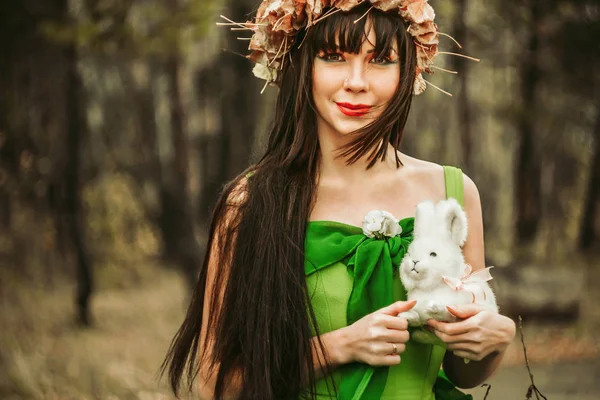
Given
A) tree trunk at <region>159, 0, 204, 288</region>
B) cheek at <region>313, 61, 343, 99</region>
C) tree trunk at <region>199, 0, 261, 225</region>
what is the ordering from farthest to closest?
1. tree trunk at <region>199, 0, 261, 225</region>
2. tree trunk at <region>159, 0, 204, 288</region>
3. cheek at <region>313, 61, 343, 99</region>

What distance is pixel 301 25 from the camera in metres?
2.76

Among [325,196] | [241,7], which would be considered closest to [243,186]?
[325,196]

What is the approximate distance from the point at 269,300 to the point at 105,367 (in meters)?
6.00

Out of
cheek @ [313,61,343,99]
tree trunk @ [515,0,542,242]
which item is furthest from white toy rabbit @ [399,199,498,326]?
tree trunk @ [515,0,542,242]

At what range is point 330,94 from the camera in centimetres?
264

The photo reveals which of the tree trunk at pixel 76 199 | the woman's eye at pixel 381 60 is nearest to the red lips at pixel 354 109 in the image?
the woman's eye at pixel 381 60

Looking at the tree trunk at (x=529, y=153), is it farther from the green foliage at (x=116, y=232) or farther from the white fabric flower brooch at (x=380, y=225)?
the white fabric flower brooch at (x=380, y=225)

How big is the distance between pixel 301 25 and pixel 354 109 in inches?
14.4

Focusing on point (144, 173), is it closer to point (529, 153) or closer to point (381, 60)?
point (529, 153)

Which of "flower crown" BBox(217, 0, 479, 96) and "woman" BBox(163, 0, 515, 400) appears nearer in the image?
"woman" BBox(163, 0, 515, 400)

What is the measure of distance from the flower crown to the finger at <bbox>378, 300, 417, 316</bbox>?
0.83 m

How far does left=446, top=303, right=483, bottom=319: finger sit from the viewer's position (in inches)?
94.8

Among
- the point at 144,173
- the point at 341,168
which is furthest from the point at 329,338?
the point at 144,173

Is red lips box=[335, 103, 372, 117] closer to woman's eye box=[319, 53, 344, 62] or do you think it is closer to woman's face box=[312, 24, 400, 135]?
woman's face box=[312, 24, 400, 135]
